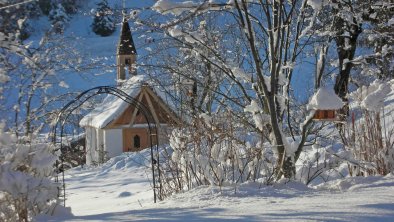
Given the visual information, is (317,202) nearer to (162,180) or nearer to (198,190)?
(198,190)

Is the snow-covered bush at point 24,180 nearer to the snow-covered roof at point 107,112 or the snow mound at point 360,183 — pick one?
the snow mound at point 360,183

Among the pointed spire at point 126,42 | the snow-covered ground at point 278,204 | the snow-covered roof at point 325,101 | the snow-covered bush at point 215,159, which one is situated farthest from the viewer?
the pointed spire at point 126,42

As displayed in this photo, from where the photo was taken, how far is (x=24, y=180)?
14.7ft

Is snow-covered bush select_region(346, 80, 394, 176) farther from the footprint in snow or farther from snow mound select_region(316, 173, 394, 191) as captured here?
the footprint in snow

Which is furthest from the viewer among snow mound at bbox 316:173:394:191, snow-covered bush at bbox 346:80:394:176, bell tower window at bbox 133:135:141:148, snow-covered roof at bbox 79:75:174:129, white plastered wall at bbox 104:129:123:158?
bell tower window at bbox 133:135:141:148

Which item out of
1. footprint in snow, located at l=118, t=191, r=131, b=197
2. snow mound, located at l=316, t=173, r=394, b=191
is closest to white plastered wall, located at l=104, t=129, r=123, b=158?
footprint in snow, located at l=118, t=191, r=131, b=197

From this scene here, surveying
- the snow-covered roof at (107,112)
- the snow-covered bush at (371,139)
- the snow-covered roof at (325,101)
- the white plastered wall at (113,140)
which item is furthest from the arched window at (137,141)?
the snow-covered roof at (325,101)

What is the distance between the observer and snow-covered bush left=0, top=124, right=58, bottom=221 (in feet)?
14.7

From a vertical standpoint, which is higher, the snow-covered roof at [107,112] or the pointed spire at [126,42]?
the pointed spire at [126,42]

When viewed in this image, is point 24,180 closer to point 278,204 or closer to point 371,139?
point 278,204

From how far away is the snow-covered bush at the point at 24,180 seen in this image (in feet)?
14.7

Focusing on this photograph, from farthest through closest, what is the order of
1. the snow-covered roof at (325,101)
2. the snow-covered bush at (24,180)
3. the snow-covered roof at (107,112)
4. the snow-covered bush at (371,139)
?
the snow-covered roof at (107,112)
the snow-covered bush at (371,139)
the snow-covered roof at (325,101)
the snow-covered bush at (24,180)

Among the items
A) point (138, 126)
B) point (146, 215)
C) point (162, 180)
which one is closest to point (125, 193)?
point (162, 180)

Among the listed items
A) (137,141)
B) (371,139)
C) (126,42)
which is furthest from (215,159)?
(137,141)
